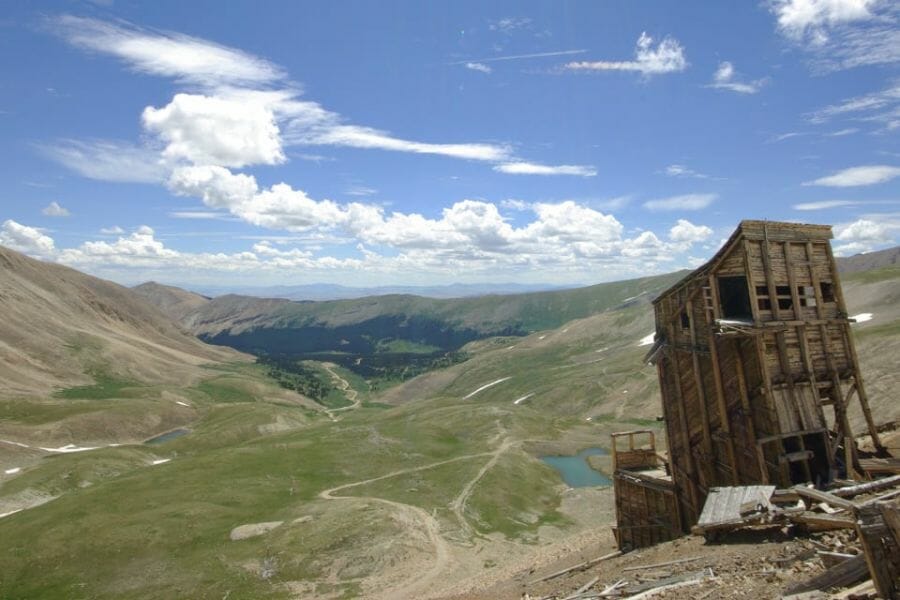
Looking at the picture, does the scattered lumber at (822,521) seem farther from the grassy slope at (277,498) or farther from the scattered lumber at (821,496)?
the grassy slope at (277,498)

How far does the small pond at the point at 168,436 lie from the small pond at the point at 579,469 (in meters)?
90.8

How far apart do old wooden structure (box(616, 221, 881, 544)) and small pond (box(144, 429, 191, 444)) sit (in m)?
129

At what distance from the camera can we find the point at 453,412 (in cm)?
12225

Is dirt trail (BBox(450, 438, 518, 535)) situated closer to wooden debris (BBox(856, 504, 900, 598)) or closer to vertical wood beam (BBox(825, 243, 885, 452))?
vertical wood beam (BBox(825, 243, 885, 452))

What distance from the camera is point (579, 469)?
296 ft

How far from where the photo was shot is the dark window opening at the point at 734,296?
3316 cm

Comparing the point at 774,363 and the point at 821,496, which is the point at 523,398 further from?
the point at 821,496

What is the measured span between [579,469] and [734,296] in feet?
207

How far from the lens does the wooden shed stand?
26.7 metres

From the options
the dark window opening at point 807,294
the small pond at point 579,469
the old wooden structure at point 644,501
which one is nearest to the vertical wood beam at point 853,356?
the dark window opening at point 807,294

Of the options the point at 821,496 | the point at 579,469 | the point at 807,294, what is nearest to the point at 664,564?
the point at 821,496

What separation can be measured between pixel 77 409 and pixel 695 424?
139661 mm

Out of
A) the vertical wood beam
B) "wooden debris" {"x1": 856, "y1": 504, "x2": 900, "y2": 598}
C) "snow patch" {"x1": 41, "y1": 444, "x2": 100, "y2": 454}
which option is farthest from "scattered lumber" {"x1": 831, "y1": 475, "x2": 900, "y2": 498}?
"snow patch" {"x1": 41, "y1": 444, "x2": 100, "y2": 454}

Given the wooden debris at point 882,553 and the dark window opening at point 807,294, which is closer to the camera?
the wooden debris at point 882,553
